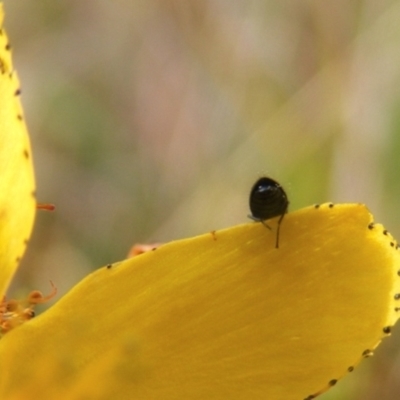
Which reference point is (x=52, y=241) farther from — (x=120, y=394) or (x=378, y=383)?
(x=120, y=394)

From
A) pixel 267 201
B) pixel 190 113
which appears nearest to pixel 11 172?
pixel 267 201

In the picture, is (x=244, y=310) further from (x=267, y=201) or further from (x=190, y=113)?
(x=190, y=113)

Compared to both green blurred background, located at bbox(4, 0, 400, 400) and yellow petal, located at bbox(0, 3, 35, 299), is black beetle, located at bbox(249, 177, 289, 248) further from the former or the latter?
green blurred background, located at bbox(4, 0, 400, 400)

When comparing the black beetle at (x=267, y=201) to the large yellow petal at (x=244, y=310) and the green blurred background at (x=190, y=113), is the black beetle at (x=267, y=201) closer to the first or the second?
the large yellow petal at (x=244, y=310)

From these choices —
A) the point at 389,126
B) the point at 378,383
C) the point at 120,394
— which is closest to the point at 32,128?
the point at 389,126

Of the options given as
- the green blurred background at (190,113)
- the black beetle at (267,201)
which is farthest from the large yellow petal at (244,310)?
the green blurred background at (190,113)

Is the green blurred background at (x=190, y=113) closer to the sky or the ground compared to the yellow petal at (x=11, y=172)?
closer to the sky

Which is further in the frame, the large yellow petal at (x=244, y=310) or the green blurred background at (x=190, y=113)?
the green blurred background at (x=190, y=113)

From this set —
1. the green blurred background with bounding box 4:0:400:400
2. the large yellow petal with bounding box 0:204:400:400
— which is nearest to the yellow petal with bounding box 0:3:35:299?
the large yellow petal with bounding box 0:204:400:400

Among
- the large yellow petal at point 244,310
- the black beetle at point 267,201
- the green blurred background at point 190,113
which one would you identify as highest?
the green blurred background at point 190,113
